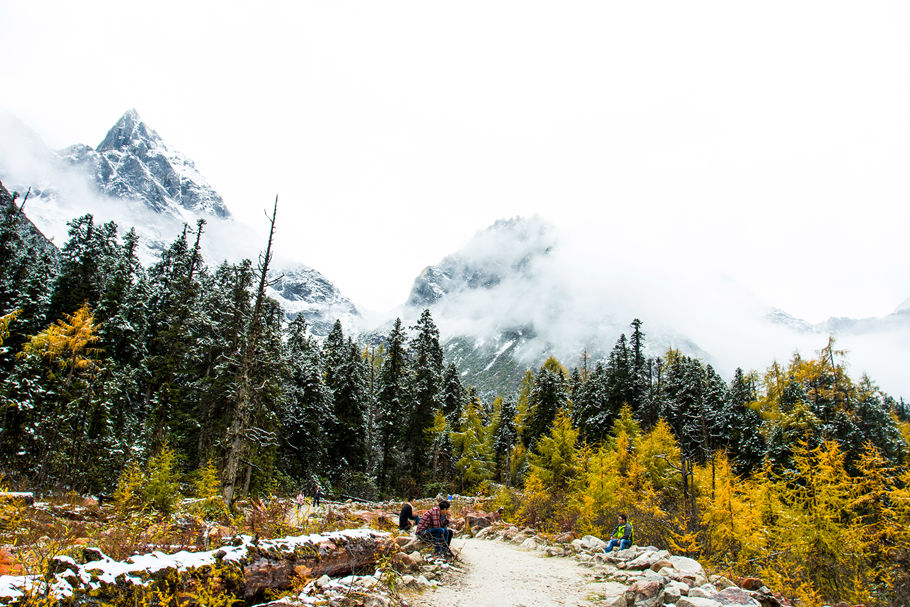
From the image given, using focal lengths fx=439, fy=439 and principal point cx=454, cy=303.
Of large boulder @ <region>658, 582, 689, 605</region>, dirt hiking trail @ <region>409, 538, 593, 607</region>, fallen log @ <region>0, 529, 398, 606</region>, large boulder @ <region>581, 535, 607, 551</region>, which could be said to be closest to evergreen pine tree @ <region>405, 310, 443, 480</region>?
large boulder @ <region>581, 535, 607, 551</region>

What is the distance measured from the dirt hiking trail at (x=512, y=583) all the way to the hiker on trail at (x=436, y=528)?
2.03 feet

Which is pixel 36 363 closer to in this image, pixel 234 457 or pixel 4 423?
pixel 4 423

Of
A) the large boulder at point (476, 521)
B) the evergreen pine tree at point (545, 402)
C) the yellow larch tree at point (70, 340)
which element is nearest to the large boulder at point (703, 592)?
the large boulder at point (476, 521)

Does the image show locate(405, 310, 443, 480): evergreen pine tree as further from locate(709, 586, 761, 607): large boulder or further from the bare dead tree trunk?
locate(709, 586, 761, 607): large boulder

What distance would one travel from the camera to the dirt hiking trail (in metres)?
7.45

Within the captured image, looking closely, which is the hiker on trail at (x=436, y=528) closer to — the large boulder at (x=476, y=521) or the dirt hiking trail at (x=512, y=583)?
the dirt hiking trail at (x=512, y=583)

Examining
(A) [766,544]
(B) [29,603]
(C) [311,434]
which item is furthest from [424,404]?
(B) [29,603]

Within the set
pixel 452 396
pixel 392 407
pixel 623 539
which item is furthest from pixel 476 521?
pixel 452 396

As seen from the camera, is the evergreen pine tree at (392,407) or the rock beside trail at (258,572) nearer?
the rock beside trail at (258,572)

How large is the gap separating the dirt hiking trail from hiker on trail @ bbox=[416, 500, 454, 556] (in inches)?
24.4

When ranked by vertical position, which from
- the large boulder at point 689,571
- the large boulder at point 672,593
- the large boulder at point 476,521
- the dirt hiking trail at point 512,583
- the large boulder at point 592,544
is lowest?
the large boulder at point 476,521

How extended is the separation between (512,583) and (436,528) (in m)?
2.30

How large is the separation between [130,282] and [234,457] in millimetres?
22155

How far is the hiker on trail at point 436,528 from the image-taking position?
34.0 ft
